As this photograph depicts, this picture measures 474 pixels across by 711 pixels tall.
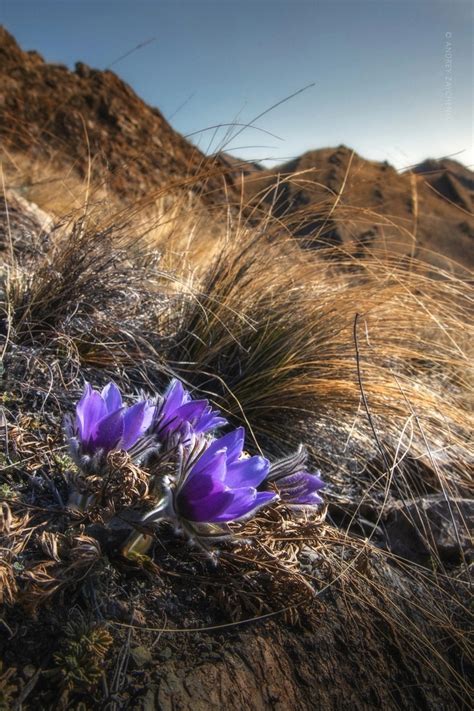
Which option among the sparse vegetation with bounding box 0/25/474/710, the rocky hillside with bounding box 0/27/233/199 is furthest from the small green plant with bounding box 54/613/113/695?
the rocky hillside with bounding box 0/27/233/199

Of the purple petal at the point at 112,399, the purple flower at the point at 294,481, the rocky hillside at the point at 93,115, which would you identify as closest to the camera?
the purple petal at the point at 112,399

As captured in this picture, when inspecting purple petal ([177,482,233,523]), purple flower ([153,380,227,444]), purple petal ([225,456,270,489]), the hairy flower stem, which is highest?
purple flower ([153,380,227,444])

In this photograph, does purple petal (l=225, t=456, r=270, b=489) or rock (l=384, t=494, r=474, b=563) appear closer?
purple petal (l=225, t=456, r=270, b=489)

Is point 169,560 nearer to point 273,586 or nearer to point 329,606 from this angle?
point 273,586

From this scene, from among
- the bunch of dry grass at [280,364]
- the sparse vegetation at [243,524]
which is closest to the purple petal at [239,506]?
the sparse vegetation at [243,524]

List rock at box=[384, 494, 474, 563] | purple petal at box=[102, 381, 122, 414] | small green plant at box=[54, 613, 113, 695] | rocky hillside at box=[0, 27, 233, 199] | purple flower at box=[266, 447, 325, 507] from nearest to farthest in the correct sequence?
small green plant at box=[54, 613, 113, 695]
purple petal at box=[102, 381, 122, 414]
purple flower at box=[266, 447, 325, 507]
rock at box=[384, 494, 474, 563]
rocky hillside at box=[0, 27, 233, 199]

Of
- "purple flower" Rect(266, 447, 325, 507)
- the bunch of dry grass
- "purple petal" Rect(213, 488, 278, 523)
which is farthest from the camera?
the bunch of dry grass

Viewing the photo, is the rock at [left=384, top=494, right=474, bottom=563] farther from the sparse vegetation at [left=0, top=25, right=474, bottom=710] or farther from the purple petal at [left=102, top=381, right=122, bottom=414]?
the purple petal at [left=102, top=381, right=122, bottom=414]

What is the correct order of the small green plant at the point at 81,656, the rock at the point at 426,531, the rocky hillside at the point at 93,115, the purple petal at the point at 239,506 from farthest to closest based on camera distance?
the rocky hillside at the point at 93,115 → the rock at the point at 426,531 → the purple petal at the point at 239,506 → the small green plant at the point at 81,656

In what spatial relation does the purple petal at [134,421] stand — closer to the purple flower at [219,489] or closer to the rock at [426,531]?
the purple flower at [219,489]

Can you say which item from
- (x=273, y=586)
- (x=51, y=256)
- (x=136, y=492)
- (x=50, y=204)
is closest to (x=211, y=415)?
(x=136, y=492)
